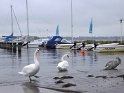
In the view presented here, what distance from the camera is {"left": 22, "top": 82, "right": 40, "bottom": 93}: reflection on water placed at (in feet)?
43.2

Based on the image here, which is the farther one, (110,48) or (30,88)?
(110,48)

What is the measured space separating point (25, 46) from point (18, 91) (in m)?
66.8

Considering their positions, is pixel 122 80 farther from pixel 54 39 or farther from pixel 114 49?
pixel 54 39

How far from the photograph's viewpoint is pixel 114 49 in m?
49.1

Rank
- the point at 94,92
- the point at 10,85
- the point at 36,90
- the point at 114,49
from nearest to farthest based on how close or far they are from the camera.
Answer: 1. the point at 94,92
2. the point at 36,90
3. the point at 10,85
4. the point at 114,49

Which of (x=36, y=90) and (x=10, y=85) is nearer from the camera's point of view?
(x=36, y=90)

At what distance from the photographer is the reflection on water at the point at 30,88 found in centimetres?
1316

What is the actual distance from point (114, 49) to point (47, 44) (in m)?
28.3

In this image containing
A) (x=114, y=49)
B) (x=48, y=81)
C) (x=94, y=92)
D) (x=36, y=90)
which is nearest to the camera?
(x=94, y=92)

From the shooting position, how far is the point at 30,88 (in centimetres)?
1391

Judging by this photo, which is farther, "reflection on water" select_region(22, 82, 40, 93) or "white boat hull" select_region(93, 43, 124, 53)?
"white boat hull" select_region(93, 43, 124, 53)

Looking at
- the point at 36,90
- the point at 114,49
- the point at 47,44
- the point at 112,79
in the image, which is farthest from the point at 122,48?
the point at 36,90

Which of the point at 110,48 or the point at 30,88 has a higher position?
the point at 110,48

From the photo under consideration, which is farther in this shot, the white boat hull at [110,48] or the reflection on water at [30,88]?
the white boat hull at [110,48]
